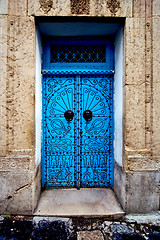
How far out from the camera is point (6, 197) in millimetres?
2387

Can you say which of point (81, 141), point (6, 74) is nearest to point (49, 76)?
point (6, 74)

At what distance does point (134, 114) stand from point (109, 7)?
1.76 m

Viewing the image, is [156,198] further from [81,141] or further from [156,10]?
[156,10]

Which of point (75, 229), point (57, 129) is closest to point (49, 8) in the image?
point (57, 129)

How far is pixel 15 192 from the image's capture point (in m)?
2.39

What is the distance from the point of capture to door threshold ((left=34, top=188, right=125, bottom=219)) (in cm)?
239

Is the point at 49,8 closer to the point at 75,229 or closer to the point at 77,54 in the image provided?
the point at 77,54

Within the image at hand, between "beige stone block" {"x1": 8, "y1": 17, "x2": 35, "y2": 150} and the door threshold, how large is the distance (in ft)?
3.36

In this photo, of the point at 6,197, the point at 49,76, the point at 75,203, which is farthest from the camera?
the point at 49,76

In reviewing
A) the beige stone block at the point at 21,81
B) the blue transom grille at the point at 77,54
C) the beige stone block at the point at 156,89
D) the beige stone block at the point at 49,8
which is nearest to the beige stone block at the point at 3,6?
the beige stone block at the point at 21,81

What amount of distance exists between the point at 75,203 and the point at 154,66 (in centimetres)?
259

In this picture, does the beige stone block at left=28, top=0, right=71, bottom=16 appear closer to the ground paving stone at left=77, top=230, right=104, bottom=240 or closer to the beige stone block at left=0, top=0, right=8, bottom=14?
the beige stone block at left=0, top=0, right=8, bottom=14

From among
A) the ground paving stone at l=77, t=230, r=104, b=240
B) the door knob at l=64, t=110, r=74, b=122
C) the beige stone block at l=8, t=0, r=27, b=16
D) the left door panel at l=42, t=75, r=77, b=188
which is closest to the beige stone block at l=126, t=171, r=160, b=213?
the ground paving stone at l=77, t=230, r=104, b=240

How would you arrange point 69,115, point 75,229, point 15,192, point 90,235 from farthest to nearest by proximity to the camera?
1. point 69,115
2. point 15,192
3. point 75,229
4. point 90,235
